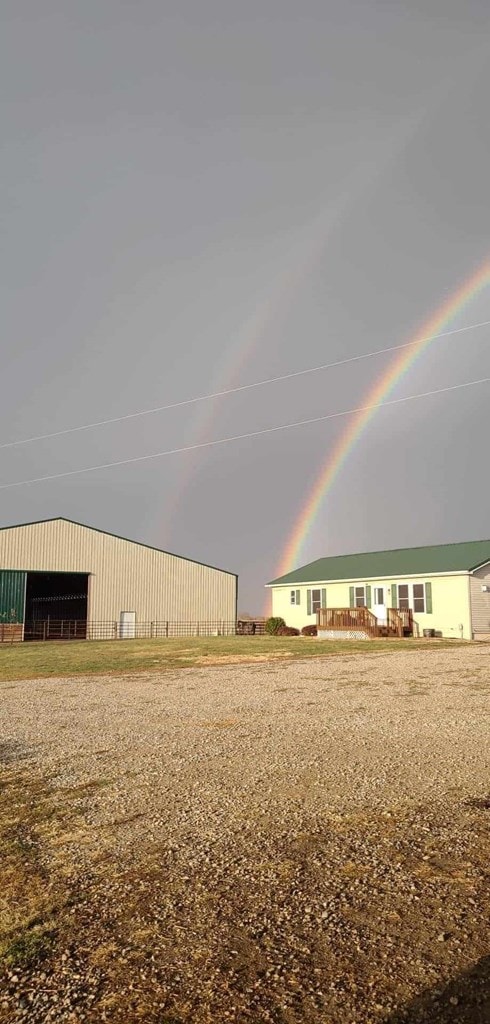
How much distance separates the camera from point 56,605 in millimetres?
59656

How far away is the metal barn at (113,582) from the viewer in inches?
1778

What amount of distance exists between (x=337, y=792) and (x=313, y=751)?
67.8 inches

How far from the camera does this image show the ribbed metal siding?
45669mm

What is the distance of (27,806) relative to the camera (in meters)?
6.20

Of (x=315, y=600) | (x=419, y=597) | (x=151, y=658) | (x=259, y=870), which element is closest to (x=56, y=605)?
(x=315, y=600)

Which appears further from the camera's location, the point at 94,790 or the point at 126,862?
the point at 94,790

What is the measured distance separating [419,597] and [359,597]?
4469 millimetres

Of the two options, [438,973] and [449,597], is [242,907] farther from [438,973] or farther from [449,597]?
[449,597]

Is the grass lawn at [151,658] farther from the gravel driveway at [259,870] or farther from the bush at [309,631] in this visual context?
the bush at [309,631]

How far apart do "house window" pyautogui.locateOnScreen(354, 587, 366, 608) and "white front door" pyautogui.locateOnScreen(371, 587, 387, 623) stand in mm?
836

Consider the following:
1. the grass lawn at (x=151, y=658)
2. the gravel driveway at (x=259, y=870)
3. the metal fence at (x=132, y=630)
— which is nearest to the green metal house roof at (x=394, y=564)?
the metal fence at (x=132, y=630)

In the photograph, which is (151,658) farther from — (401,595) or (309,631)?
(309,631)

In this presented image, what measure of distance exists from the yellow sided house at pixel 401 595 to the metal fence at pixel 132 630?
6827mm

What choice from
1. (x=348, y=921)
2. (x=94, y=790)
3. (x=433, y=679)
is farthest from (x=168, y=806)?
(x=433, y=679)
